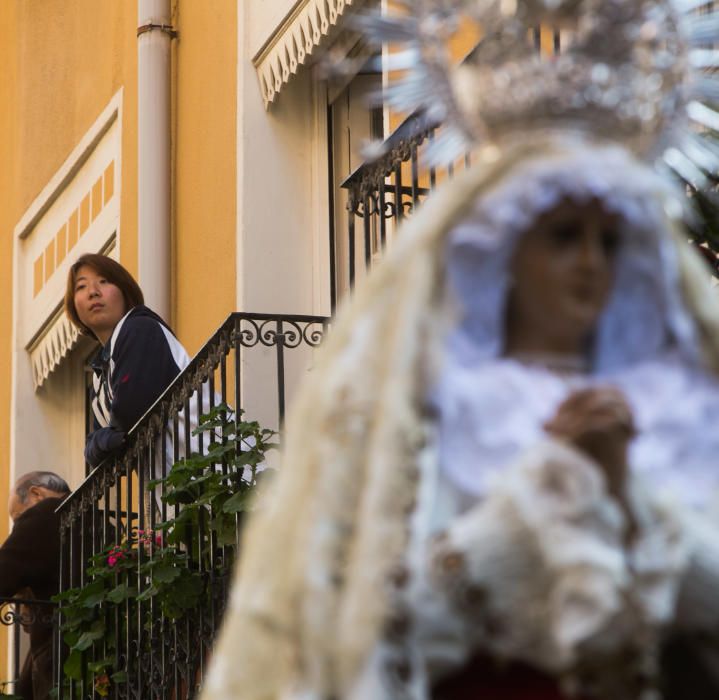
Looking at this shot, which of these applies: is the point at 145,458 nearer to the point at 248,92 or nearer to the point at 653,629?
the point at 248,92

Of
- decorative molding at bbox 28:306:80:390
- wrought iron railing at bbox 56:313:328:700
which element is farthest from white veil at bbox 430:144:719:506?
decorative molding at bbox 28:306:80:390

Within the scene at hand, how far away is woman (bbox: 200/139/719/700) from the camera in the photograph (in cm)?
288

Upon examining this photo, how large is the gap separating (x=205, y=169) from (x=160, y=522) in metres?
3.17

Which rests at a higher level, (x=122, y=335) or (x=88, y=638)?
(x=122, y=335)

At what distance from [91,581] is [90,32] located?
589cm

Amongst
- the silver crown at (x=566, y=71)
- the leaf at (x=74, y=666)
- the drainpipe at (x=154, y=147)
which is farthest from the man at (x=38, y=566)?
the silver crown at (x=566, y=71)

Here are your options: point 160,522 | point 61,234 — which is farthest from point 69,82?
point 160,522

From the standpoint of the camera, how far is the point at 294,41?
11.5 m

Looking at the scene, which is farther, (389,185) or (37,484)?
(37,484)

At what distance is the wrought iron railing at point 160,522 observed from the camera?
9.43m

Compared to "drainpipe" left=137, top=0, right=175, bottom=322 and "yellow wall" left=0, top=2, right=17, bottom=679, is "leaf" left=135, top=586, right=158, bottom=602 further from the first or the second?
A: "yellow wall" left=0, top=2, right=17, bottom=679

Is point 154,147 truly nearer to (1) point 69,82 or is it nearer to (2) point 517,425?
(1) point 69,82

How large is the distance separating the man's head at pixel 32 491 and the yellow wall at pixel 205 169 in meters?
1.13

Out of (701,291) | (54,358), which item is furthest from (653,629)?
(54,358)
